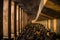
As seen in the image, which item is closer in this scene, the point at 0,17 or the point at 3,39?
the point at 3,39

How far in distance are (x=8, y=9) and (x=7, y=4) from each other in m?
0.23

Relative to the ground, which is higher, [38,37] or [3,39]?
[38,37]

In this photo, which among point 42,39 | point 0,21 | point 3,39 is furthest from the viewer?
point 0,21

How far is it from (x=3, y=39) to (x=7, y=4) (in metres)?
1.57

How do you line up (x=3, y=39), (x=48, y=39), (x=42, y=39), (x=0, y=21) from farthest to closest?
1. (x=0, y=21)
2. (x=3, y=39)
3. (x=42, y=39)
4. (x=48, y=39)

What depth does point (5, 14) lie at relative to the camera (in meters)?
7.22

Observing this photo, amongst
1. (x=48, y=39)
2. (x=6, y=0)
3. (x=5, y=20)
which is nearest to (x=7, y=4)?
(x=6, y=0)

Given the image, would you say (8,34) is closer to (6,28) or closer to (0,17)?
(6,28)

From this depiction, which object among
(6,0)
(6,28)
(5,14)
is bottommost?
(6,28)

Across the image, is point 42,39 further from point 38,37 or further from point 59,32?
point 59,32

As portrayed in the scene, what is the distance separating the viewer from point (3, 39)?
23.3ft

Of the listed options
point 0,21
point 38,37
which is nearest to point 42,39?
point 38,37

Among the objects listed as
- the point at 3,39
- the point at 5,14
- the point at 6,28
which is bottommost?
the point at 3,39

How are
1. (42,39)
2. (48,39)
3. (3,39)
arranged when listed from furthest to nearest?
1. (3,39)
2. (42,39)
3. (48,39)
